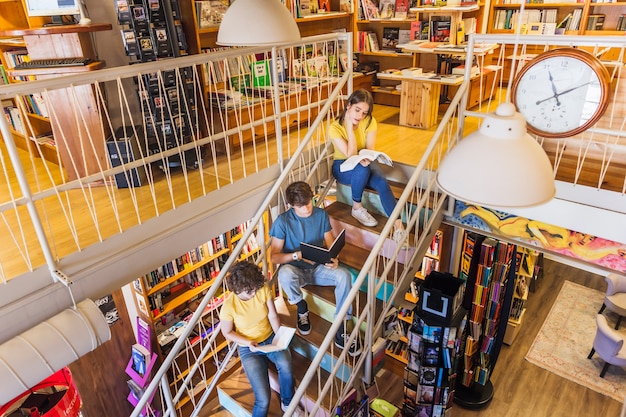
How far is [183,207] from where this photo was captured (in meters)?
3.09

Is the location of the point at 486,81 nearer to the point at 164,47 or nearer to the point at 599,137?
the point at 599,137

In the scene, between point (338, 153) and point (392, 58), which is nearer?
point (338, 153)

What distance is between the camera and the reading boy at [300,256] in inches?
117

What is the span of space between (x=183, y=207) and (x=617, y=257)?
293 cm

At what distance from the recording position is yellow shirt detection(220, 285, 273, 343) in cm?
275

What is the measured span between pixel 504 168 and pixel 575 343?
5.64 metres

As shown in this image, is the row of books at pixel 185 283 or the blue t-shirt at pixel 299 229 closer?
the blue t-shirt at pixel 299 229

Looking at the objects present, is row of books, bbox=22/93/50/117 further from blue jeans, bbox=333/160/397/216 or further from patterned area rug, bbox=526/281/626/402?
patterned area rug, bbox=526/281/626/402

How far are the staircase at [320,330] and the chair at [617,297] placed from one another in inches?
147

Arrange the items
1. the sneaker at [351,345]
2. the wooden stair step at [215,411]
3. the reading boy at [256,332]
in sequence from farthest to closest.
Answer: the wooden stair step at [215,411] → the sneaker at [351,345] → the reading boy at [256,332]

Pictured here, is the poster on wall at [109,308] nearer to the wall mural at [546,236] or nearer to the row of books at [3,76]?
the row of books at [3,76]

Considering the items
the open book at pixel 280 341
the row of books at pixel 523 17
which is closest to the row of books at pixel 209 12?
the open book at pixel 280 341

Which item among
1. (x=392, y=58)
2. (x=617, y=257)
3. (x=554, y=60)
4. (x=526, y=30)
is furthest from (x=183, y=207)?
(x=526, y=30)

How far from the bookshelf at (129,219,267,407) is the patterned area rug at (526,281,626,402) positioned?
12.7 ft
